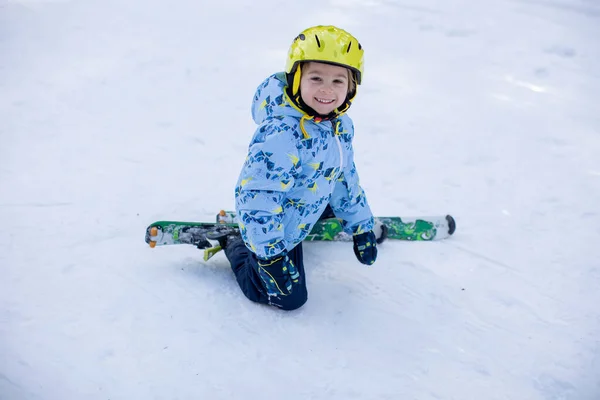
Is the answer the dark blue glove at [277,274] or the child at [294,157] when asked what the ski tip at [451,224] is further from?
the dark blue glove at [277,274]

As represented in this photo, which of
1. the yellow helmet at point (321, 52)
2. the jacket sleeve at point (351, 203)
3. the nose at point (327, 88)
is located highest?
the yellow helmet at point (321, 52)

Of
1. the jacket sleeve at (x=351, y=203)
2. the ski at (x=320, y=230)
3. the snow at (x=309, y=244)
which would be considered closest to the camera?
the snow at (x=309, y=244)

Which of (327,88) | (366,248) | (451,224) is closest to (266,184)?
(327,88)

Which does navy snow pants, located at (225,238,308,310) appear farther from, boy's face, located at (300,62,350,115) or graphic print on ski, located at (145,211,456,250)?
boy's face, located at (300,62,350,115)

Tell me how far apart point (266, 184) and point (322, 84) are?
1.87ft

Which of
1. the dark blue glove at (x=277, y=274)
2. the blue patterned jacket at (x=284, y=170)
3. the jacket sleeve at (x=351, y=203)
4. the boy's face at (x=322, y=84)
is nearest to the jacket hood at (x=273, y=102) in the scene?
the blue patterned jacket at (x=284, y=170)

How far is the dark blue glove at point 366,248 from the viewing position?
328 cm

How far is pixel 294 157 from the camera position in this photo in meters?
2.72

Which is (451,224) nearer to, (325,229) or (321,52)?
(325,229)

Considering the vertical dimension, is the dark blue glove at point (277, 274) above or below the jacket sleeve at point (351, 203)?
below

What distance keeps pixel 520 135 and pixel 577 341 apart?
2464 millimetres

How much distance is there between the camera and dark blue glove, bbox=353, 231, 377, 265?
10.7 feet

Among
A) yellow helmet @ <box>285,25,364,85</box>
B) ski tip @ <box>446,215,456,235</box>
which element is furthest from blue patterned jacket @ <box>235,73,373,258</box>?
ski tip @ <box>446,215,456,235</box>

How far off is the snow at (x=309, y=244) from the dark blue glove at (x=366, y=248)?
0.23 m
